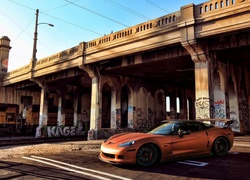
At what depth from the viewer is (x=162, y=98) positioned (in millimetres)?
26906

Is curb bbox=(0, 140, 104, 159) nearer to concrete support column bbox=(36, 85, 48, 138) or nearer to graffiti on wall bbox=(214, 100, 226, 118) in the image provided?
graffiti on wall bbox=(214, 100, 226, 118)

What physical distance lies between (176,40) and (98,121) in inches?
396

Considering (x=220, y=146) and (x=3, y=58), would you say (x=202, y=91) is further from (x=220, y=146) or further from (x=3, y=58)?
(x=3, y=58)

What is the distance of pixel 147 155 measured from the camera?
249 inches

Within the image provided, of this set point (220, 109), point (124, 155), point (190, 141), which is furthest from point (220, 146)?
point (220, 109)

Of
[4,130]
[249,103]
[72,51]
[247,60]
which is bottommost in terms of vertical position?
[4,130]

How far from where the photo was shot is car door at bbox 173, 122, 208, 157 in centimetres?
671

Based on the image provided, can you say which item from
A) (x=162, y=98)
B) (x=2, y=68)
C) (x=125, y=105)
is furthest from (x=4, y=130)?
(x=162, y=98)

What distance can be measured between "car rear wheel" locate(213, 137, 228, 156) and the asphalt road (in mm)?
286

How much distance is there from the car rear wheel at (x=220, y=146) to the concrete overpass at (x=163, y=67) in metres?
5.06

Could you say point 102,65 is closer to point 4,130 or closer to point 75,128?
point 75,128

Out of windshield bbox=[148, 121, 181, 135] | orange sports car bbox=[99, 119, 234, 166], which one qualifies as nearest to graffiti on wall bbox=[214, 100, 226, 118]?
orange sports car bbox=[99, 119, 234, 166]

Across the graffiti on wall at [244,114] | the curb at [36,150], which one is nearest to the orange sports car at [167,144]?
the curb at [36,150]

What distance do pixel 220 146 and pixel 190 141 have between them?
58.4 inches
